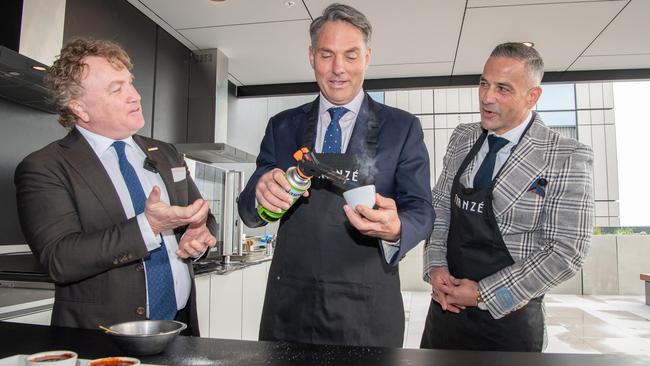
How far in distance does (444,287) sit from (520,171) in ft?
1.71

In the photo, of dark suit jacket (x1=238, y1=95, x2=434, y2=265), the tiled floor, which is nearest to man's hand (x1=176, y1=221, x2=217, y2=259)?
dark suit jacket (x1=238, y1=95, x2=434, y2=265)

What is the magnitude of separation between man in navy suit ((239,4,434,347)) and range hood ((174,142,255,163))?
293 cm

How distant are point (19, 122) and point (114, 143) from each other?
1871 millimetres

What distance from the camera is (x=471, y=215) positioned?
5.87 ft

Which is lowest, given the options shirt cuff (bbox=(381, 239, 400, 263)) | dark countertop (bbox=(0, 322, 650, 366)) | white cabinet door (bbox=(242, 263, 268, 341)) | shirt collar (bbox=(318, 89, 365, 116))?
white cabinet door (bbox=(242, 263, 268, 341))

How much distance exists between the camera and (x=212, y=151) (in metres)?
4.46

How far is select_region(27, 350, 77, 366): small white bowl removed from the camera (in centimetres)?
84

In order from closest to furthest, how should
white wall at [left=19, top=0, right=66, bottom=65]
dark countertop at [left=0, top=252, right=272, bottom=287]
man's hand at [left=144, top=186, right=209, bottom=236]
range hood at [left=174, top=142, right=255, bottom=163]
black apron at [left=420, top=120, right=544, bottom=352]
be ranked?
man's hand at [left=144, top=186, right=209, bottom=236], black apron at [left=420, top=120, right=544, bottom=352], dark countertop at [left=0, top=252, right=272, bottom=287], white wall at [left=19, top=0, right=66, bottom=65], range hood at [left=174, top=142, right=255, bottom=163]

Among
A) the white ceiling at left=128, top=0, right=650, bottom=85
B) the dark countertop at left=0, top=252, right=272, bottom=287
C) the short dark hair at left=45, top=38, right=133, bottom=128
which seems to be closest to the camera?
the short dark hair at left=45, top=38, right=133, bottom=128

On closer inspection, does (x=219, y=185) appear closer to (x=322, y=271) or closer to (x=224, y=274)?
(x=224, y=274)

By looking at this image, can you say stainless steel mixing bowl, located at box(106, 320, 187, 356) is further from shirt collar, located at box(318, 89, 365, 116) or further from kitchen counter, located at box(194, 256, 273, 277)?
kitchen counter, located at box(194, 256, 273, 277)

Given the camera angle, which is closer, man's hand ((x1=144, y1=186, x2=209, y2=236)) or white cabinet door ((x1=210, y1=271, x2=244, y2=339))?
man's hand ((x1=144, y1=186, x2=209, y2=236))

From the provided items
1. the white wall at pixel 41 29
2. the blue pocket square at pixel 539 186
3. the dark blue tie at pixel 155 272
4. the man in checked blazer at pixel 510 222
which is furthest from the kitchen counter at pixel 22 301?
the blue pocket square at pixel 539 186

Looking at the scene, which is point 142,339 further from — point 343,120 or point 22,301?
point 22,301
